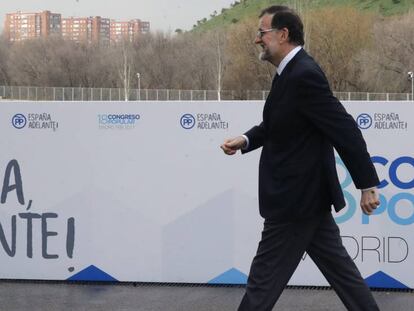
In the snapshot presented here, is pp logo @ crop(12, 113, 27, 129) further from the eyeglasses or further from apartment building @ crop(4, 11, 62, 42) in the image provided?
apartment building @ crop(4, 11, 62, 42)

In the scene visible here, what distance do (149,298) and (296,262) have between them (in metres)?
2.17

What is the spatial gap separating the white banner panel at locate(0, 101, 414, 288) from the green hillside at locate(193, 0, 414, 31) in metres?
62.2

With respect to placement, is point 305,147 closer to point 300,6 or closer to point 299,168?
point 299,168

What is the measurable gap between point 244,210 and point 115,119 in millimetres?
1255

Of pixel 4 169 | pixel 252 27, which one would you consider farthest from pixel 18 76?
pixel 4 169

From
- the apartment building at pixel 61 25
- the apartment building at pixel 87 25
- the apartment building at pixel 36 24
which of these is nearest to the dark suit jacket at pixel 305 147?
the apartment building at pixel 87 25

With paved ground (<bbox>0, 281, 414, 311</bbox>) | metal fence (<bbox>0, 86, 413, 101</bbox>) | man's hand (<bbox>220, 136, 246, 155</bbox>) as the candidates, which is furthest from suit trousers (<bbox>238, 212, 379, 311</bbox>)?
metal fence (<bbox>0, 86, 413, 101</bbox>)

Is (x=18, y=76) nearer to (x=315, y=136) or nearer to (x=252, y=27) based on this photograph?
(x=252, y=27)

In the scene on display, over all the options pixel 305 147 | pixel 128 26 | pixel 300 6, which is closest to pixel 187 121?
pixel 305 147

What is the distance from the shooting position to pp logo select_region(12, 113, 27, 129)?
20.2 ft

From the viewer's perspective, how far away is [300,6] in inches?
3226

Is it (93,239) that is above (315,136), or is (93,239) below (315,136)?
below

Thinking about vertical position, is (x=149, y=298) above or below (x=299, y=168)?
below

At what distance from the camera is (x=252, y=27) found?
80.4m
